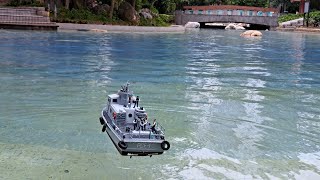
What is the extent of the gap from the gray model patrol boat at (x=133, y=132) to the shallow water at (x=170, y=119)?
37.8 inches

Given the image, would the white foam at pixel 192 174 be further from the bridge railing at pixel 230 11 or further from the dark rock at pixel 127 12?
the bridge railing at pixel 230 11

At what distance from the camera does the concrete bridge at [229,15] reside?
73.4m

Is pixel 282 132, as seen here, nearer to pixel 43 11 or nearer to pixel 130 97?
pixel 130 97

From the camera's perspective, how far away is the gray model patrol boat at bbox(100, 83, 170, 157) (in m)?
5.89

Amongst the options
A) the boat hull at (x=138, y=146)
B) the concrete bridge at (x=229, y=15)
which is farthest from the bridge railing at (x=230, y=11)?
the boat hull at (x=138, y=146)

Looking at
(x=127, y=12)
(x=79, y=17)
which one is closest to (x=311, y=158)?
(x=79, y=17)

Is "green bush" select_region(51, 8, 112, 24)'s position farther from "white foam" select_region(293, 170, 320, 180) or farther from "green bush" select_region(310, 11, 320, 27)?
"white foam" select_region(293, 170, 320, 180)

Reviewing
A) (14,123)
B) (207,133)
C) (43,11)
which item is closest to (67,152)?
(14,123)

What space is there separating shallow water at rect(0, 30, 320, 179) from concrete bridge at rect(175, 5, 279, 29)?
5347 centimetres

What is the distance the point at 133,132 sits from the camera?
5.94 meters

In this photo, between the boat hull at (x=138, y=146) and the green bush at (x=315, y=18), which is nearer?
the boat hull at (x=138, y=146)

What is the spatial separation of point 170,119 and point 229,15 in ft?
215

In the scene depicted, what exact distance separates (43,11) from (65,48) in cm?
1565

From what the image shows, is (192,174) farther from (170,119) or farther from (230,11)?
(230,11)
